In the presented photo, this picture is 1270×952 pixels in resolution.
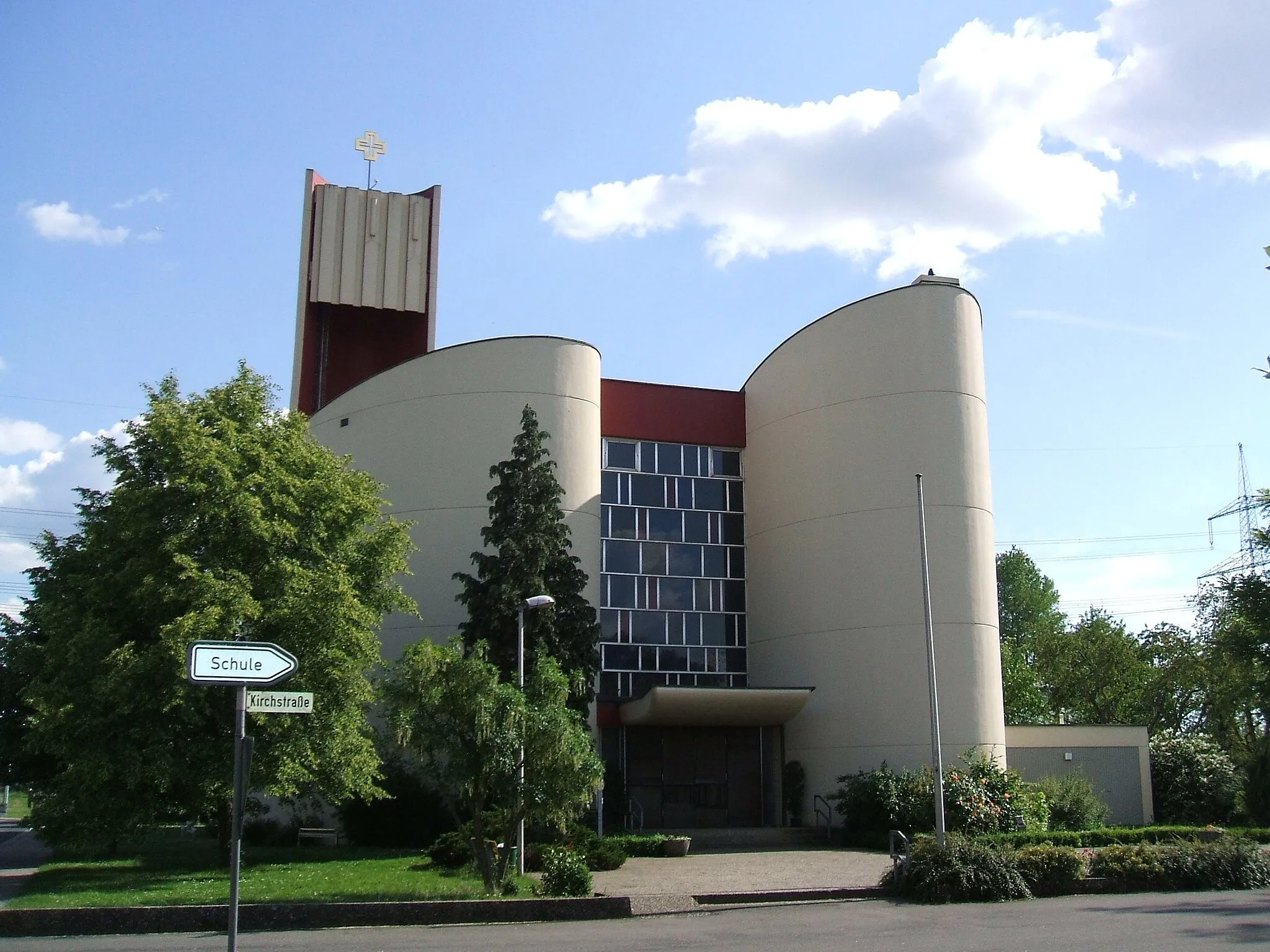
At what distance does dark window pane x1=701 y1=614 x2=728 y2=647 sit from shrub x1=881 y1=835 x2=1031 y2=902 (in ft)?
61.0

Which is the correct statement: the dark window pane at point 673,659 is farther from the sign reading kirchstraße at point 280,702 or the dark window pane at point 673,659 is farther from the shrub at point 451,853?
the sign reading kirchstraße at point 280,702

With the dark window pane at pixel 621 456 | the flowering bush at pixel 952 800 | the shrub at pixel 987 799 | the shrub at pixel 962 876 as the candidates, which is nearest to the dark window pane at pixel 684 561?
the dark window pane at pixel 621 456

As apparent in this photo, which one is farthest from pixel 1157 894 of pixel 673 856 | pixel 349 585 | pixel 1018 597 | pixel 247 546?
pixel 1018 597

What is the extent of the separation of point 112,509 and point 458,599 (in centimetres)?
980

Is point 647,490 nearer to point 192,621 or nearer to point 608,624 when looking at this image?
point 608,624

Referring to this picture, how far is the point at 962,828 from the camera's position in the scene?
97.8 feet

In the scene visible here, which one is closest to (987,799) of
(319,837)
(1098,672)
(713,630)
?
(713,630)

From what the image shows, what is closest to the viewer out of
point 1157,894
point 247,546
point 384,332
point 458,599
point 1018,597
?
point 1157,894

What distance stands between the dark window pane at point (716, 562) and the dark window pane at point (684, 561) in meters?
0.29

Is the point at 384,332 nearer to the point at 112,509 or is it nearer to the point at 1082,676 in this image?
the point at 112,509

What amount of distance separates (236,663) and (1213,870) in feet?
61.9

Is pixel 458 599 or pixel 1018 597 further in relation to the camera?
pixel 1018 597

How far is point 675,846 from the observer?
99.0 ft

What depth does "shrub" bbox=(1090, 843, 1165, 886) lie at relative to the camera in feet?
70.2
